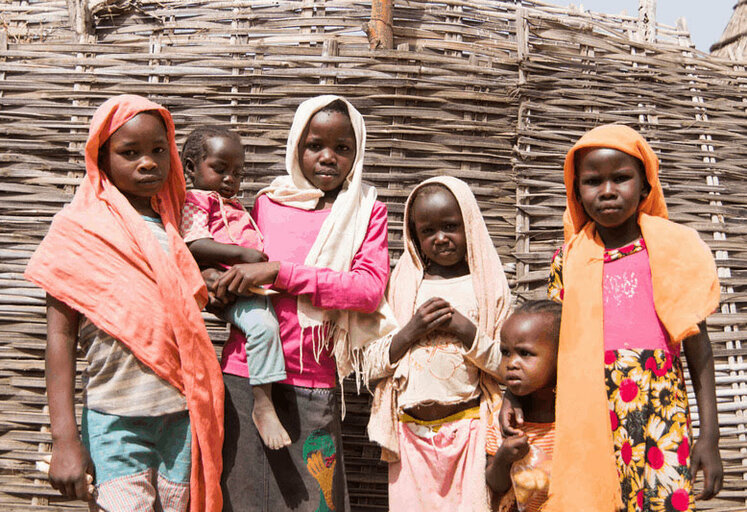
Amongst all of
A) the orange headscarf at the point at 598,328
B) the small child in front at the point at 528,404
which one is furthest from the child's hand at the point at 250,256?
the orange headscarf at the point at 598,328

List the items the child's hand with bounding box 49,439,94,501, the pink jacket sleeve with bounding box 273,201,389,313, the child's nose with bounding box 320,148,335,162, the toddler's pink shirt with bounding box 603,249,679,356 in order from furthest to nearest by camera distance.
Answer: the child's nose with bounding box 320,148,335,162
the pink jacket sleeve with bounding box 273,201,389,313
the toddler's pink shirt with bounding box 603,249,679,356
the child's hand with bounding box 49,439,94,501

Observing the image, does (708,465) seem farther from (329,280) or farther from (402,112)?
(402,112)

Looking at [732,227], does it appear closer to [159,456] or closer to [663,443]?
[663,443]

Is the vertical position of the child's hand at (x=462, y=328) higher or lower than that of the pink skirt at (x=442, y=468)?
higher

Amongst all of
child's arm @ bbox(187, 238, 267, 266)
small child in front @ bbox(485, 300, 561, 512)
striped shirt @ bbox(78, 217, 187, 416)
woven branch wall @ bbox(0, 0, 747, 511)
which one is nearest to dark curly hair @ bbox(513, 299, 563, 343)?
small child in front @ bbox(485, 300, 561, 512)

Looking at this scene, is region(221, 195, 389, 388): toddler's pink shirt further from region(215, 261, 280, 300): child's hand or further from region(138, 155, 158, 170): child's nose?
region(138, 155, 158, 170): child's nose

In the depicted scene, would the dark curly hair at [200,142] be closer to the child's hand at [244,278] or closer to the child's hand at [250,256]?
the child's hand at [250,256]

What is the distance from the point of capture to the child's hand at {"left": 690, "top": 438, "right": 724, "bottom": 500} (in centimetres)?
259

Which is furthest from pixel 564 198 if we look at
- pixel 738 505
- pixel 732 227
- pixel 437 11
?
pixel 738 505

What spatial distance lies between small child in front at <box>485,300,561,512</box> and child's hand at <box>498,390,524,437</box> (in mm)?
23

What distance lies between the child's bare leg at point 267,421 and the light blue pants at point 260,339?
0.07m

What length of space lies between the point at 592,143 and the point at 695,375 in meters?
1.04

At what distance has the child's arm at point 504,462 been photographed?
2.65m

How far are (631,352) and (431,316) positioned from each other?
83 cm
